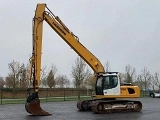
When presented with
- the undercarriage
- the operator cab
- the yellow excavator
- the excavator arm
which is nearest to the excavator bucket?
the excavator arm

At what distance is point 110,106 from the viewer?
2148 cm

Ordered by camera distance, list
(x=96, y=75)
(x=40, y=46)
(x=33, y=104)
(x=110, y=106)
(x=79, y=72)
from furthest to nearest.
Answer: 1. (x=79, y=72)
2. (x=96, y=75)
3. (x=110, y=106)
4. (x=40, y=46)
5. (x=33, y=104)

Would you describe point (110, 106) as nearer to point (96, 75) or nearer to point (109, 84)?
point (109, 84)

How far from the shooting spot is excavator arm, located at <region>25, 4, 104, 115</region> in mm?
18766

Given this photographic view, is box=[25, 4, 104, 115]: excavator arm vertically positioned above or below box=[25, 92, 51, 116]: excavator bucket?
above

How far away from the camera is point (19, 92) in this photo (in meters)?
49.1

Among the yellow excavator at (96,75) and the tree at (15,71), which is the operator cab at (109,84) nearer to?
the yellow excavator at (96,75)

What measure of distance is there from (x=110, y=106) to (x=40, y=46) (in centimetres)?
640

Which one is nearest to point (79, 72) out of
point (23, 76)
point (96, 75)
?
point (23, 76)

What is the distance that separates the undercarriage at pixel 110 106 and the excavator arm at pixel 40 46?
2.55 meters

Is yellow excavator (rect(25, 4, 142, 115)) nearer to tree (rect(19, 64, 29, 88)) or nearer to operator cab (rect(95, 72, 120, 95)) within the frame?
operator cab (rect(95, 72, 120, 95))

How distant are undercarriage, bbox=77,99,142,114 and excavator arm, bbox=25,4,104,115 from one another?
2.55 metres

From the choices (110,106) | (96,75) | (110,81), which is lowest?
(110,106)

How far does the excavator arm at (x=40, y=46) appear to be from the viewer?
18766 mm
